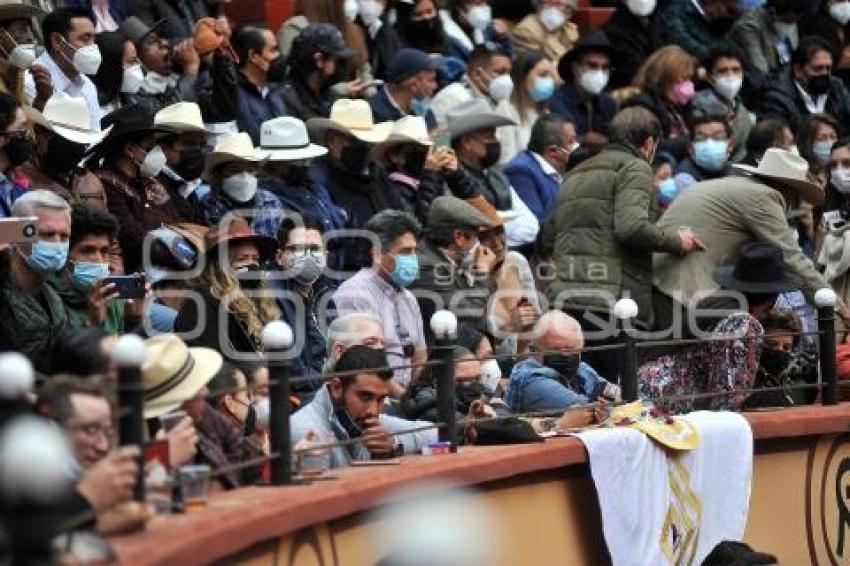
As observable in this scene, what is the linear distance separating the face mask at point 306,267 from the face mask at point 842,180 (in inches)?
196

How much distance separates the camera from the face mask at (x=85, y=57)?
50.4 feet

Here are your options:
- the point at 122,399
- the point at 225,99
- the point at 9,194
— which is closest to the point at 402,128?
the point at 225,99

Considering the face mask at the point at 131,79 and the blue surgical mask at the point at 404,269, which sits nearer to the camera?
the blue surgical mask at the point at 404,269

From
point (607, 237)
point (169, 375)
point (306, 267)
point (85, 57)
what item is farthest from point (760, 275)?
point (169, 375)

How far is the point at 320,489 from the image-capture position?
1045 cm

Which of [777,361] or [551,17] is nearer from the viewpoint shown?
[777,361]

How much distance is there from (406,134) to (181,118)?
202 centimetres

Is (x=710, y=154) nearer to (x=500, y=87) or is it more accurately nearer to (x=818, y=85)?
(x=500, y=87)

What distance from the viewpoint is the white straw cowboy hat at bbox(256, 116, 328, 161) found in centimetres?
1562

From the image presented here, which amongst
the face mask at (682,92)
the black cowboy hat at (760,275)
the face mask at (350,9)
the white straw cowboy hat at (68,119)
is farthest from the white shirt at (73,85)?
the face mask at (682,92)

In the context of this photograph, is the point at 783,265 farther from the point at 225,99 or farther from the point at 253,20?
the point at 253,20

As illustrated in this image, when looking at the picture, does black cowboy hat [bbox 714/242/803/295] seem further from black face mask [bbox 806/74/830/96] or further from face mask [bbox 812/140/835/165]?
black face mask [bbox 806/74/830/96]

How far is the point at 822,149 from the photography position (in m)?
20.3

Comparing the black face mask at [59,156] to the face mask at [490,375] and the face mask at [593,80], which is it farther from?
the face mask at [593,80]
